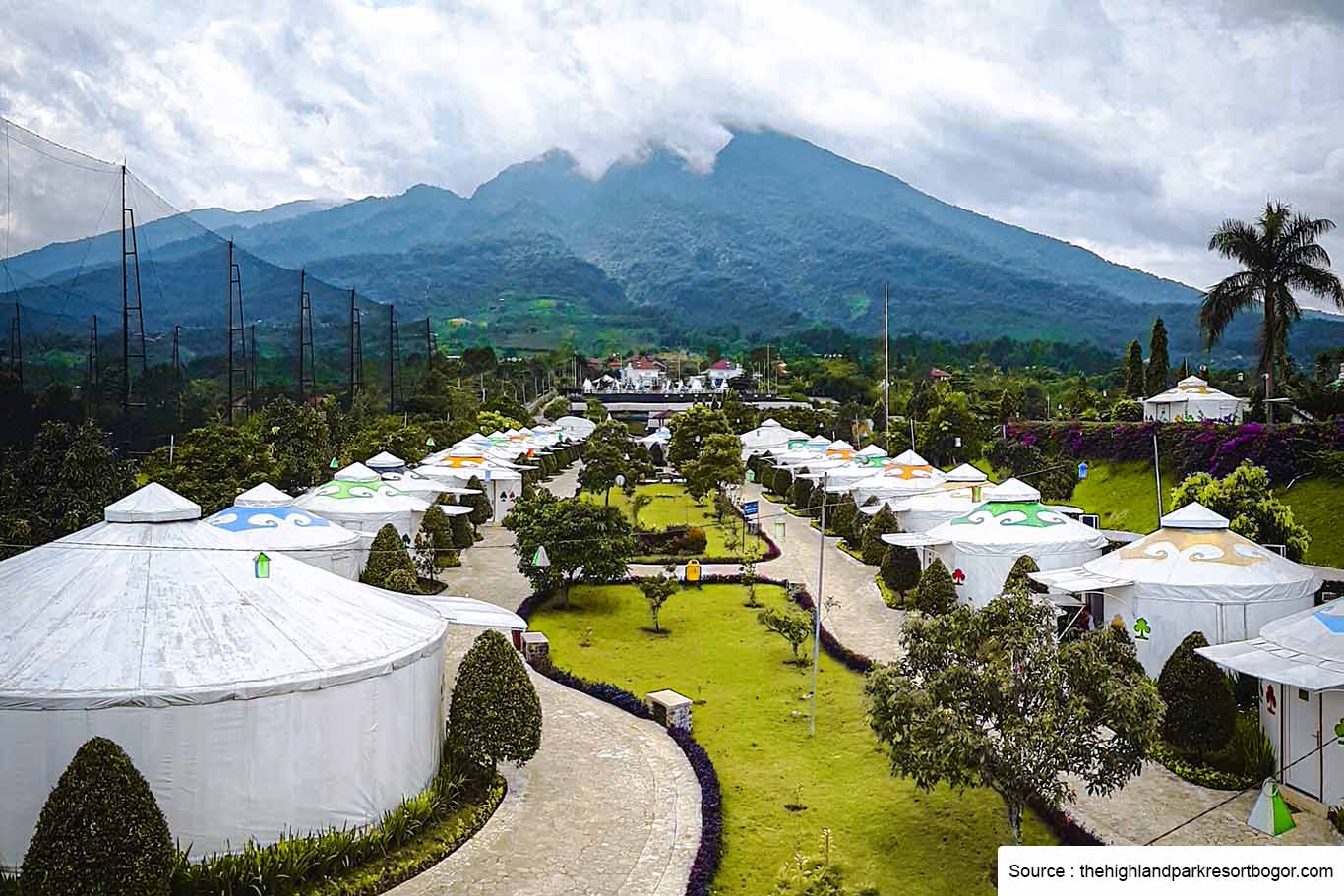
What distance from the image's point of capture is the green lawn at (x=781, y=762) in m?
9.94

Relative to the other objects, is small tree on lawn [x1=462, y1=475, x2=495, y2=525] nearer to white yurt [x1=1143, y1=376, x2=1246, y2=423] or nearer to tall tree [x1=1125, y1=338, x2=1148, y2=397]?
white yurt [x1=1143, y1=376, x2=1246, y2=423]

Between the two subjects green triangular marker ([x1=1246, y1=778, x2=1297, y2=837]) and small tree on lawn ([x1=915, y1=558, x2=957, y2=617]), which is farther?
small tree on lawn ([x1=915, y1=558, x2=957, y2=617])

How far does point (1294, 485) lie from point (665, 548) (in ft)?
51.8

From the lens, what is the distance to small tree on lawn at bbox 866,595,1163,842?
8.49 meters

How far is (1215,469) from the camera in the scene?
26266 millimetres

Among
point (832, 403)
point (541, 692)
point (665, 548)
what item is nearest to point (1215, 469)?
point (665, 548)

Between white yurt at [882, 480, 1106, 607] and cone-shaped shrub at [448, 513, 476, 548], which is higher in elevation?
white yurt at [882, 480, 1106, 607]

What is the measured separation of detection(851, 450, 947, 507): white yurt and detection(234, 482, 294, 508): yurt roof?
17.3 meters

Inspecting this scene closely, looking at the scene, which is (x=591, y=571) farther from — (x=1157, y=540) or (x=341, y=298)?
(x=341, y=298)

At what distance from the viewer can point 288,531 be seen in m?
19.5

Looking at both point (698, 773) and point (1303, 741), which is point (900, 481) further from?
point (698, 773)

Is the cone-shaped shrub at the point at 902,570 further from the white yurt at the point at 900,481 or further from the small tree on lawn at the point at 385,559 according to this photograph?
the small tree on lawn at the point at 385,559

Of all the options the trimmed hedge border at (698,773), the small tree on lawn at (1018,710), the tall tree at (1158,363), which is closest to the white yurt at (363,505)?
the trimmed hedge border at (698,773)

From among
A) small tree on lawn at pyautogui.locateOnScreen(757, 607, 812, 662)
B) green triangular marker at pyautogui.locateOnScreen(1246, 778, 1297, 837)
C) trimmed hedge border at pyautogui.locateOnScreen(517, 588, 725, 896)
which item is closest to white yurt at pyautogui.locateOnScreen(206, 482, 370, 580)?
trimmed hedge border at pyautogui.locateOnScreen(517, 588, 725, 896)
